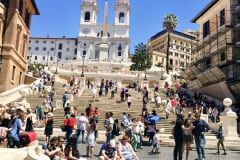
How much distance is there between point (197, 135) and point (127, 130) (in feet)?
12.8

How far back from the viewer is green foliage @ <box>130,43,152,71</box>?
72250 millimetres

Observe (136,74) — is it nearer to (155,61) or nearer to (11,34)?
(11,34)

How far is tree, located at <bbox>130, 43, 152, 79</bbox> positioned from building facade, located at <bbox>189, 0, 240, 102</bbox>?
31474 millimetres

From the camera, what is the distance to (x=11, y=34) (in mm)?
28422

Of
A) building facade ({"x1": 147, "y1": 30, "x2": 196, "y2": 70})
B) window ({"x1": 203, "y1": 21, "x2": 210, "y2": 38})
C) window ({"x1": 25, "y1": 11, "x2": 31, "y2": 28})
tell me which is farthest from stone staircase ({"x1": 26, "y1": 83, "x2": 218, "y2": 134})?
building facade ({"x1": 147, "y1": 30, "x2": 196, "y2": 70})

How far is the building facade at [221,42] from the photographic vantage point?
31.0 meters

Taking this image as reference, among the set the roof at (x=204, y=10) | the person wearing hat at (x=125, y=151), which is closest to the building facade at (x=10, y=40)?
the person wearing hat at (x=125, y=151)

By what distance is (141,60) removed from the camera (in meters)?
74.6

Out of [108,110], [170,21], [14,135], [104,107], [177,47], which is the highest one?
[177,47]

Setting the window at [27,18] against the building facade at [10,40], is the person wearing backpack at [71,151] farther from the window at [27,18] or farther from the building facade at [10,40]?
the window at [27,18]

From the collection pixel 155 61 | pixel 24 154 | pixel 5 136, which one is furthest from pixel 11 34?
pixel 155 61

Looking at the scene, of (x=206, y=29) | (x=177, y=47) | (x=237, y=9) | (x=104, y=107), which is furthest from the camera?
(x=177, y=47)

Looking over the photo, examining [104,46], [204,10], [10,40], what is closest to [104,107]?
[10,40]

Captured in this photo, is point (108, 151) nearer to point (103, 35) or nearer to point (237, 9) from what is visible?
point (237, 9)
